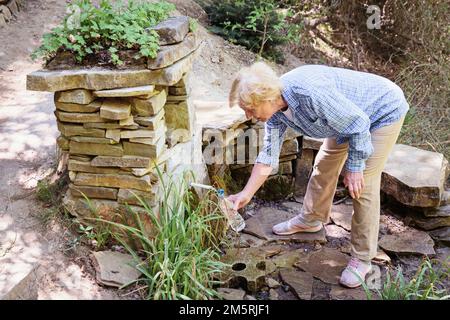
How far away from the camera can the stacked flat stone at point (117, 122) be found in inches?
112

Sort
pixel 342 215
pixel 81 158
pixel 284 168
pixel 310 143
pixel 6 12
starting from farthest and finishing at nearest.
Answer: pixel 6 12, pixel 284 168, pixel 310 143, pixel 342 215, pixel 81 158

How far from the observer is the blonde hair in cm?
267

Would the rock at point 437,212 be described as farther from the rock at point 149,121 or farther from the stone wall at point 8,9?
the stone wall at point 8,9

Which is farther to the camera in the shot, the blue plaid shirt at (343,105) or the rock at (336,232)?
the rock at (336,232)

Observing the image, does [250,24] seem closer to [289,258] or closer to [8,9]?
[8,9]

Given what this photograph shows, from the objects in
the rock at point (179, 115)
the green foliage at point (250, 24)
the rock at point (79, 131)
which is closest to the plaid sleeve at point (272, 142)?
the rock at point (179, 115)

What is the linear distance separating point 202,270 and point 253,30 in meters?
4.44

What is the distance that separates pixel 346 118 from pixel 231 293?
124 cm

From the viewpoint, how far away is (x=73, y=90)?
114 inches

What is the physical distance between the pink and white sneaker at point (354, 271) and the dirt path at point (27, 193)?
1453mm

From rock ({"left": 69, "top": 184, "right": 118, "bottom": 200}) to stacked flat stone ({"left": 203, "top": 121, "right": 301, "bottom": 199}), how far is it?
3.37 ft

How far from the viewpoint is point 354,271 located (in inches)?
126

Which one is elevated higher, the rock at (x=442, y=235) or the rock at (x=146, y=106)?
the rock at (x=146, y=106)

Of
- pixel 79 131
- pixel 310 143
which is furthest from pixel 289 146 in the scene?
pixel 79 131
